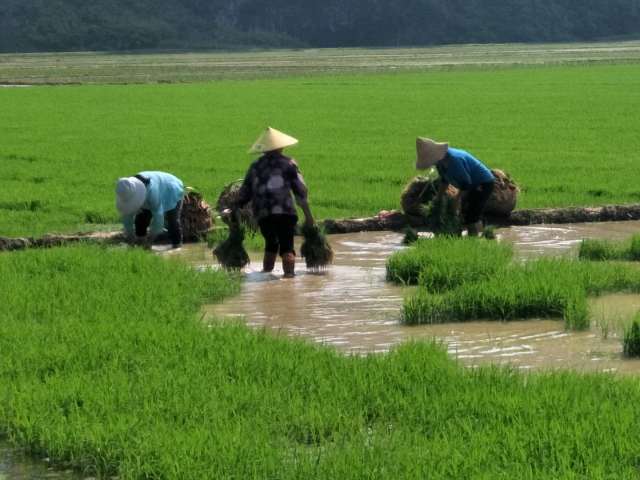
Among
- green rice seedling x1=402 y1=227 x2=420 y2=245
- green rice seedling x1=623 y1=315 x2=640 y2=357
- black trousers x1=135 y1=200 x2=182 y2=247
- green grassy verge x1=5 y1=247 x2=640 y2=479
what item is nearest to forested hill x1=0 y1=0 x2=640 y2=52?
black trousers x1=135 y1=200 x2=182 y2=247

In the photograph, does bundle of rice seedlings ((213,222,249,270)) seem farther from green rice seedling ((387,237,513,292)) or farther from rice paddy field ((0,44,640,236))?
rice paddy field ((0,44,640,236))

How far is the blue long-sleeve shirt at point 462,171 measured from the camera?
412 inches

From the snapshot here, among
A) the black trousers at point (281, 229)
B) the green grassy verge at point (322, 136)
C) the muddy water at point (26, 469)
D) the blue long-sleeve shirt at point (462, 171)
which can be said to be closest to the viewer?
the muddy water at point (26, 469)

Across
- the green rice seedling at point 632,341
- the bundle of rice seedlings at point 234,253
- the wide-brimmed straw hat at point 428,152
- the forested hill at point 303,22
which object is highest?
the wide-brimmed straw hat at point 428,152

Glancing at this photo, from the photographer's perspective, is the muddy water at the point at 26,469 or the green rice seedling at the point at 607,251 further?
the green rice seedling at the point at 607,251

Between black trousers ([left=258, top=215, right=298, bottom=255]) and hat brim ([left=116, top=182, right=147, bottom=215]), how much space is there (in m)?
0.92

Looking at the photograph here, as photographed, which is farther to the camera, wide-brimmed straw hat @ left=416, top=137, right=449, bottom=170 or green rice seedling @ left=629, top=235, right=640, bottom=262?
wide-brimmed straw hat @ left=416, top=137, right=449, bottom=170

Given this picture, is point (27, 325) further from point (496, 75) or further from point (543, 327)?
point (496, 75)

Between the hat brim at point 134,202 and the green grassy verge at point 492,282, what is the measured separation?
6.50 feet

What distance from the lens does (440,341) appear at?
21.4ft

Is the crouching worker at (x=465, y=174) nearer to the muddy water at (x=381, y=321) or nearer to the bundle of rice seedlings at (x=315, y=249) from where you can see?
the muddy water at (x=381, y=321)

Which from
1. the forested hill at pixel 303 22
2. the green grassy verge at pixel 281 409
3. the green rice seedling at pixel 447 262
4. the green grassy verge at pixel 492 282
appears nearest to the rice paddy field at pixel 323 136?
the green rice seedling at pixel 447 262

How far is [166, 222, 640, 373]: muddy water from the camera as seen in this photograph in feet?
21.5

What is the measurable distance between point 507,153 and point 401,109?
10.8 metres
